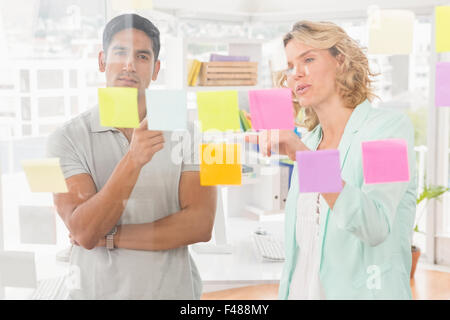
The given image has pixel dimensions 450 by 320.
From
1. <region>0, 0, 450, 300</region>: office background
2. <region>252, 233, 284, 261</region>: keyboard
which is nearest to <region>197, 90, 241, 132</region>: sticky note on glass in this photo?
<region>0, 0, 450, 300</region>: office background

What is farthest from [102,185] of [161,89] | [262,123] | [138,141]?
[262,123]

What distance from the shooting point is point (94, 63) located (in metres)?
1.11

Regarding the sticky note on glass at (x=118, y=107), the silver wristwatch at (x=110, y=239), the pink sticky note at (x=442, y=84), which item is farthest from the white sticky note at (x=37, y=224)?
the pink sticky note at (x=442, y=84)

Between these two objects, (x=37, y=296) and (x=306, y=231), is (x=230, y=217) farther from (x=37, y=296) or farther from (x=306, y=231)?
(x=37, y=296)

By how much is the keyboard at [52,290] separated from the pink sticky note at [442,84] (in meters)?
0.89

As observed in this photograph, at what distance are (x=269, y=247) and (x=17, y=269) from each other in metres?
0.58

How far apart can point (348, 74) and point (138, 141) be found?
0.46 m

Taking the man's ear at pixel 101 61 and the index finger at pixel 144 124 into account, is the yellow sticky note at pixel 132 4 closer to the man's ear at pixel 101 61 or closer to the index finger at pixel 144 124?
the man's ear at pixel 101 61

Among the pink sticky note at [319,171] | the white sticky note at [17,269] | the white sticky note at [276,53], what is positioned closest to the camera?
the pink sticky note at [319,171]

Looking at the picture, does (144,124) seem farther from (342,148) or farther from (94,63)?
(342,148)

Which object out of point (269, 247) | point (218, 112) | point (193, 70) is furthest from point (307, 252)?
point (193, 70)

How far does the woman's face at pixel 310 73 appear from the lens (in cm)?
104

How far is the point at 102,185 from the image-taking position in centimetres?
109

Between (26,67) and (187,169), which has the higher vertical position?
(26,67)
